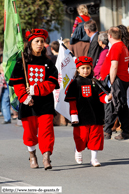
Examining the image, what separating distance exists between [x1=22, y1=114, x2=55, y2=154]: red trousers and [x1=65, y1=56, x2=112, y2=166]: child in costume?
0.36 m

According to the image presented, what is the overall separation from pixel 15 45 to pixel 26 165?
1.81 metres

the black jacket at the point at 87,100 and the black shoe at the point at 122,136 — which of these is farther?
the black shoe at the point at 122,136

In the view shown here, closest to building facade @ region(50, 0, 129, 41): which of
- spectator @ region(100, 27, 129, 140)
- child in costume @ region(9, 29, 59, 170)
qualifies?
spectator @ region(100, 27, 129, 140)

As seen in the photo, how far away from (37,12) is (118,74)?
418 inches

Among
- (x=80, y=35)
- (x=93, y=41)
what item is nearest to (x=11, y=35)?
(x=93, y=41)

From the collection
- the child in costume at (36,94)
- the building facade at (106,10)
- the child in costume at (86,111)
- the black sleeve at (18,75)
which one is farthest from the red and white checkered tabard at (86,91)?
the building facade at (106,10)

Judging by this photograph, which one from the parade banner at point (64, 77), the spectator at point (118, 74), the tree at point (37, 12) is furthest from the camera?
the tree at point (37, 12)

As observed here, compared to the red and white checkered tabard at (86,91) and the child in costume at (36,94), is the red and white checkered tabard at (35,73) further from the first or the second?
the red and white checkered tabard at (86,91)

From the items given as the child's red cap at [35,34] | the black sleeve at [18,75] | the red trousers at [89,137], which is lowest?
the red trousers at [89,137]

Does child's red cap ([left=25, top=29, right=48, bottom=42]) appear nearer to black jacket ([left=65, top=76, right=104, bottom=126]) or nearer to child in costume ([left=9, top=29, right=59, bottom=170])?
child in costume ([left=9, top=29, right=59, bottom=170])

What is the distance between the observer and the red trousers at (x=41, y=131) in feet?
20.2

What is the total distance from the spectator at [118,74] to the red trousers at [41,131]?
244 centimetres

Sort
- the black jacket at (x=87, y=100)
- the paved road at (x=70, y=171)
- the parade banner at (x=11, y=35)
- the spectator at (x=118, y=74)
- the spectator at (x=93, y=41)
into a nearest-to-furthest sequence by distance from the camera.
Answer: the paved road at (x=70, y=171)
the black jacket at (x=87, y=100)
the parade banner at (x=11, y=35)
the spectator at (x=118, y=74)
the spectator at (x=93, y=41)

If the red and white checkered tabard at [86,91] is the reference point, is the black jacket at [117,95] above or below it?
below
